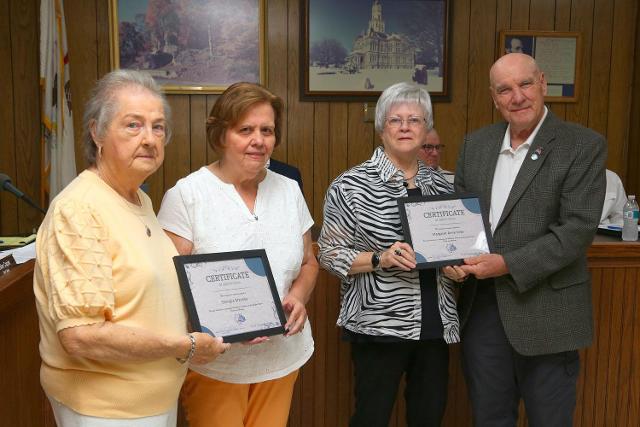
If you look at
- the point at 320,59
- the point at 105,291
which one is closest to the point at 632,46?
the point at 320,59

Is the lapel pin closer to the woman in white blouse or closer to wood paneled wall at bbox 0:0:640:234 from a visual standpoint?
the woman in white blouse

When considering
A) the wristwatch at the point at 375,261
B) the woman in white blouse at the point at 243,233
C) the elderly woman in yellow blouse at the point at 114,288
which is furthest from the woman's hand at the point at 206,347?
the wristwatch at the point at 375,261

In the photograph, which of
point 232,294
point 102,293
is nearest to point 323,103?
point 232,294

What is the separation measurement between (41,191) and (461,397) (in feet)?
9.01

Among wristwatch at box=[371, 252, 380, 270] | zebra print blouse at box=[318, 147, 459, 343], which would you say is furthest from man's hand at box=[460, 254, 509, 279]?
wristwatch at box=[371, 252, 380, 270]

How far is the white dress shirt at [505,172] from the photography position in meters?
1.96

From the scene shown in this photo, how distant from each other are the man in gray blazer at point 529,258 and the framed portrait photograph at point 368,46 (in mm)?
2175

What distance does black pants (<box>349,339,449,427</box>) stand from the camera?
1944 millimetres

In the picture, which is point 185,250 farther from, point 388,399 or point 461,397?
point 461,397

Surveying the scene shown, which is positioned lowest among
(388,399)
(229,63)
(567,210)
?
(388,399)

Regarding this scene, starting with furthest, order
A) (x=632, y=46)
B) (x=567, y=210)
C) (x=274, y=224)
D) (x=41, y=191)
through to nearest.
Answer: (x=632, y=46)
(x=41, y=191)
(x=567, y=210)
(x=274, y=224)

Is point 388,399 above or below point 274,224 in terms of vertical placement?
below

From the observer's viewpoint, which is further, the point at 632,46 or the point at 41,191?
the point at 632,46

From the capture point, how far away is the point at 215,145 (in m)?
1.62
